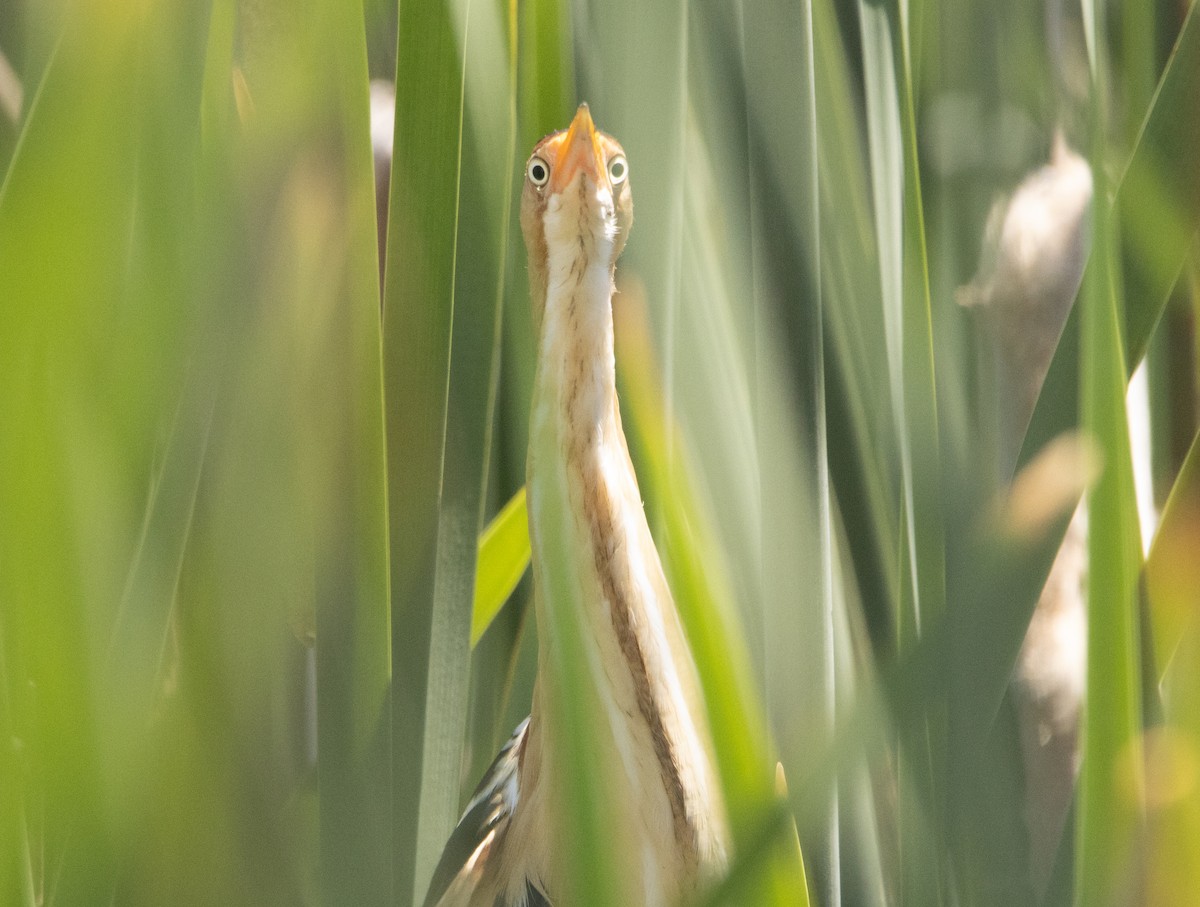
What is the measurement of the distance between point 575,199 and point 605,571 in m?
0.20

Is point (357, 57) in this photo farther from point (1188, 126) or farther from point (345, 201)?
point (1188, 126)

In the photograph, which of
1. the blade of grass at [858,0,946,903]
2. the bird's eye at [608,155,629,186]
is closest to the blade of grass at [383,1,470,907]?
the bird's eye at [608,155,629,186]

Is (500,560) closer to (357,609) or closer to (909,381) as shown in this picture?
(357,609)

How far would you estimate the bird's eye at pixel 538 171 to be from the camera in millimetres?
575

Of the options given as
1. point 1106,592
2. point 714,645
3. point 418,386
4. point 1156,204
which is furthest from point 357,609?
point 1156,204

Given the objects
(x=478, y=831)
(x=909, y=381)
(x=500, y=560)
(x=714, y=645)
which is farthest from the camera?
(x=478, y=831)

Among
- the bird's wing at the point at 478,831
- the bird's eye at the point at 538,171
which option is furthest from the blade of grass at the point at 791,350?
the bird's wing at the point at 478,831

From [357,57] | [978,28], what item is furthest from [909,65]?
[357,57]

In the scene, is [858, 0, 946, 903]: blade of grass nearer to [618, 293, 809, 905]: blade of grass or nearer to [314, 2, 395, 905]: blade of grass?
[618, 293, 809, 905]: blade of grass

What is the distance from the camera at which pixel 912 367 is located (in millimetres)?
509

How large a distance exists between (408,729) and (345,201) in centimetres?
26

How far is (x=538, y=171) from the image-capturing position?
22.8 inches

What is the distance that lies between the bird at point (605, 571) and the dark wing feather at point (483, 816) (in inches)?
4.7

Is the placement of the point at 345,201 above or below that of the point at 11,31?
below
